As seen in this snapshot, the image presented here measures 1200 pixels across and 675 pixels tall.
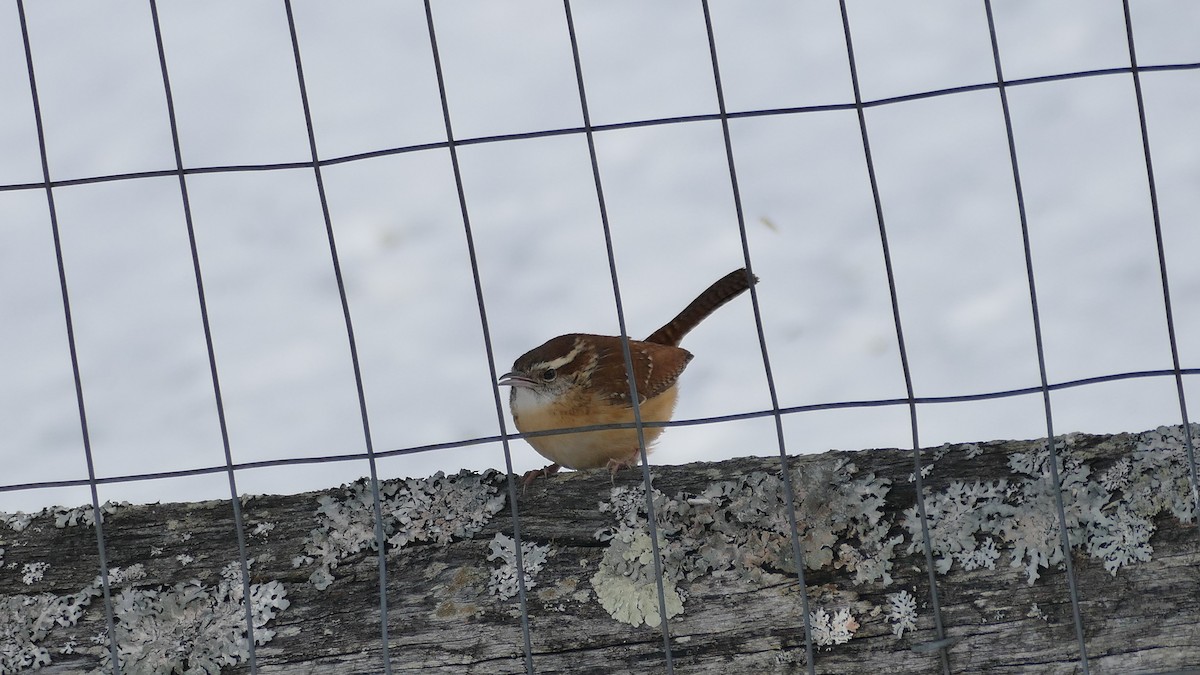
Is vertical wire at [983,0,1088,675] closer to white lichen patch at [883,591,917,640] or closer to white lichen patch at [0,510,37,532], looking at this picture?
white lichen patch at [883,591,917,640]

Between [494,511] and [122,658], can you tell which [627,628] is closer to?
[494,511]

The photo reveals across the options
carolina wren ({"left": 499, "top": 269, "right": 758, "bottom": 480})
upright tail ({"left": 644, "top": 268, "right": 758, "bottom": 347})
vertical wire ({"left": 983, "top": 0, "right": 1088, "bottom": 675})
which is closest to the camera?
vertical wire ({"left": 983, "top": 0, "right": 1088, "bottom": 675})

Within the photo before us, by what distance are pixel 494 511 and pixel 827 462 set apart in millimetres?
676

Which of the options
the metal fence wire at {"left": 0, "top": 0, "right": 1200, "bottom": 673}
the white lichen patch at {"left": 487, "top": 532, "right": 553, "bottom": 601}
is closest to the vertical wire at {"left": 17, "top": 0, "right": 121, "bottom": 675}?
the metal fence wire at {"left": 0, "top": 0, "right": 1200, "bottom": 673}

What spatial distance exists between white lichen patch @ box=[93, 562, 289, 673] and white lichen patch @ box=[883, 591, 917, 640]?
116cm

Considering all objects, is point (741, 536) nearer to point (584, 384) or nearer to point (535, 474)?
point (535, 474)

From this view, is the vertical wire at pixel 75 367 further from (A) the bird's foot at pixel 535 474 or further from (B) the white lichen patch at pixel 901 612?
(B) the white lichen patch at pixel 901 612

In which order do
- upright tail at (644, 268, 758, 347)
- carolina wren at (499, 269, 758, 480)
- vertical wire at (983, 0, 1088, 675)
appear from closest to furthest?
vertical wire at (983, 0, 1088, 675), carolina wren at (499, 269, 758, 480), upright tail at (644, 268, 758, 347)

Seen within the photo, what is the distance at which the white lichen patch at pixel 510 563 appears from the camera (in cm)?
234

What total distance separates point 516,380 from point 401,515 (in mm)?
1367

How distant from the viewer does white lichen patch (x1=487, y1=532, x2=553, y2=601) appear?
2338 mm

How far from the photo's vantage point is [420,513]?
2.42 meters

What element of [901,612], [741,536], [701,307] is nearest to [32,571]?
[741,536]

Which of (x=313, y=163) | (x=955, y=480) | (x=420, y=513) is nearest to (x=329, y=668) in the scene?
(x=420, y=513)
